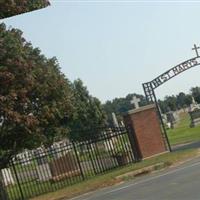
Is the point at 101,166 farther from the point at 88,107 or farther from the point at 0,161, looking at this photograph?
the point at 88,107

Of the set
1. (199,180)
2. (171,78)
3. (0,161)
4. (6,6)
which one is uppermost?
(6,6)

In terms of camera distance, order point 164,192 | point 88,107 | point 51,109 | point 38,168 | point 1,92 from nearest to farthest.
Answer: point 164,192 → point 1,92 → point 51,109 → point 38,168 → point 88,107

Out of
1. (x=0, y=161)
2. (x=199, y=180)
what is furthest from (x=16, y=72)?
(x=199, y=180)

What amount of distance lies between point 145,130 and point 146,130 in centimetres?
6

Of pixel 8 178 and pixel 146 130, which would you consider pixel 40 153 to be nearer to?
pixel 146 130

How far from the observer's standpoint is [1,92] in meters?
19.7

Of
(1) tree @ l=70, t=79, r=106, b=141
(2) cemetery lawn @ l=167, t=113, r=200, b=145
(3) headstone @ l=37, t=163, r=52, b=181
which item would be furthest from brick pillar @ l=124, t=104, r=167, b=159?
(1) tree @ l=70, t=79, r=106, b=141

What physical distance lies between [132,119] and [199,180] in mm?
12607

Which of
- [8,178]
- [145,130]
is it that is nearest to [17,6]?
[145,130]

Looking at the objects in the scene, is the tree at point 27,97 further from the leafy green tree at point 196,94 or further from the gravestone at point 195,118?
the leafy green tree at point 196,94

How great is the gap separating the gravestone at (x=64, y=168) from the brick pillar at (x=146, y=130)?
3026 mm

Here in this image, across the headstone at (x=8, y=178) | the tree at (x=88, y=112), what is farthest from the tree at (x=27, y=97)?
the tree at (x=88, y=112)

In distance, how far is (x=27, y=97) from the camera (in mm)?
20938

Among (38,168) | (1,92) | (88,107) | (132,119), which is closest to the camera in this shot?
(1,92)
